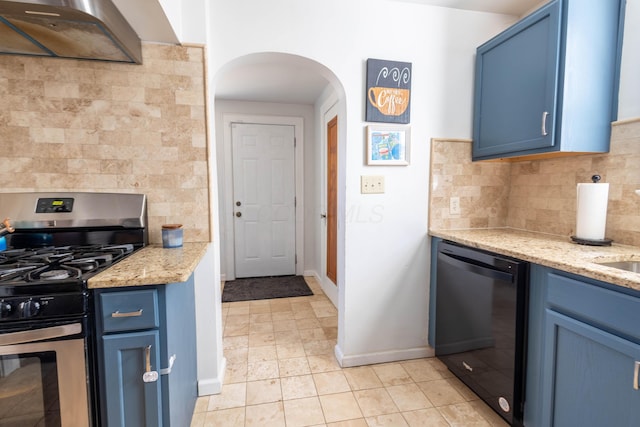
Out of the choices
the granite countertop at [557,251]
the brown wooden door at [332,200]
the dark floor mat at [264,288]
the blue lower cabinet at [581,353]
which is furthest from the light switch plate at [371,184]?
the dark floor mat at [264,288]

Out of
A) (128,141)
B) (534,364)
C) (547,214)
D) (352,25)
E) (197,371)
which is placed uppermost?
(352,25)

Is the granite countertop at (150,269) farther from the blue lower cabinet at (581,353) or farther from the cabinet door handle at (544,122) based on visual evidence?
the cabinet door handle at (544,122)

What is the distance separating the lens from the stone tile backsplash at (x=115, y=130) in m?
1.48

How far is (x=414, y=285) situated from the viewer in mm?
2039

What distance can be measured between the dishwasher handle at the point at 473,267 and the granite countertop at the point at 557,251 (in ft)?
0.31

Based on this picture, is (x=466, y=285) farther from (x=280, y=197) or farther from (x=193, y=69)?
(x=280, y=197)


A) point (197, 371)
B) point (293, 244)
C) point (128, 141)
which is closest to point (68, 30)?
point (128, 141)

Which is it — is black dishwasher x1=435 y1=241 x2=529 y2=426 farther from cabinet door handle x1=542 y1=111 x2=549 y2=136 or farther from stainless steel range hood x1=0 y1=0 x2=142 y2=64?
stainless steel range hood x1=0 y1=0 x2=142 y2=64

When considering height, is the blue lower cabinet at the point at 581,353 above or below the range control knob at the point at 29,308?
below

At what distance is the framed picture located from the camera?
187 cm

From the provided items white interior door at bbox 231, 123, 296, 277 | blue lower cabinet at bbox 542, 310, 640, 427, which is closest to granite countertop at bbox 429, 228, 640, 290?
blue lower cabinet at bbox 542, 310, 640, 427

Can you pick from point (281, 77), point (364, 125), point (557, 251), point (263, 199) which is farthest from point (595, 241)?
point (263, 199)

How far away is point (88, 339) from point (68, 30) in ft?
3.95

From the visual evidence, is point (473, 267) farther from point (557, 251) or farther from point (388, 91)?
point (388, 91)
